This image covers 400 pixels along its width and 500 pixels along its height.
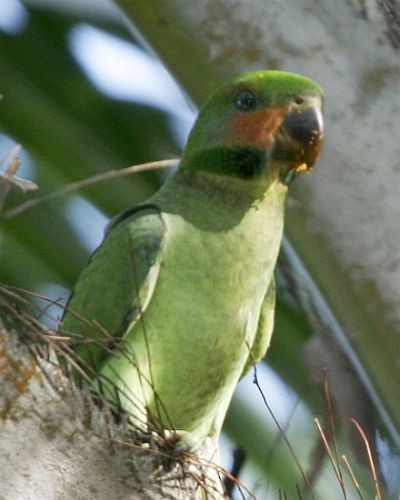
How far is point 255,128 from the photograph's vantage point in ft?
9.66

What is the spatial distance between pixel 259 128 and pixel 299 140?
0.18m

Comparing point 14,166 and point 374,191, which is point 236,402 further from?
point 14,166

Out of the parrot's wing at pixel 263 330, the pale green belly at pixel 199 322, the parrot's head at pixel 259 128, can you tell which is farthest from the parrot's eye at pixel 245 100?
the parrot's wing at pixel 263 330

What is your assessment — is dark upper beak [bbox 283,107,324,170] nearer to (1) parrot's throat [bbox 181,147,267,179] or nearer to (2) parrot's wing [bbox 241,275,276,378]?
(1) parrot's throat [bbox 181,147,267,179]

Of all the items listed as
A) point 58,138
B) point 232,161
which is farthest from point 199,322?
point 58,138

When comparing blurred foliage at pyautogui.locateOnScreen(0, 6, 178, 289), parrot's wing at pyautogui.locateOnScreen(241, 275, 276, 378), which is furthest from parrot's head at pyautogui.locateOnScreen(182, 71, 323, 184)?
blurred foliage at pyautogui.locateOnScreen(0, 6, 178, 289)

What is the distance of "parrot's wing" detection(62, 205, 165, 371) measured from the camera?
9.11 feet

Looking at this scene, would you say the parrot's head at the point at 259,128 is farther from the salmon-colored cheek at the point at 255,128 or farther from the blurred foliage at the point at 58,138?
the blurred foliage at the point at 58,138

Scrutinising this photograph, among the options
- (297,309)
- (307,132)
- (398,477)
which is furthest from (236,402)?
(307,132)

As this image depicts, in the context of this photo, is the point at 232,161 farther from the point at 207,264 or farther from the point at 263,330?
the point at 263,330

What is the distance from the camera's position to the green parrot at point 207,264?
2.74m

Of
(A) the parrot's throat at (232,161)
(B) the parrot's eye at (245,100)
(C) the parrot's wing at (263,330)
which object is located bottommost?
(C) the parrot's wing at (263,330)

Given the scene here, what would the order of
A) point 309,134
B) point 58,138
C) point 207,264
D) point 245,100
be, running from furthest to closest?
point 58,138 < point 245,100 < point 207,264 < point 309,134

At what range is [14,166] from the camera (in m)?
2.06
